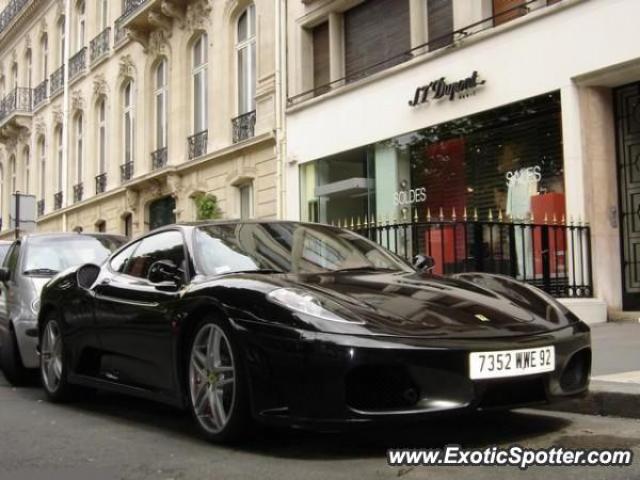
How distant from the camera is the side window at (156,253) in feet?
17.0

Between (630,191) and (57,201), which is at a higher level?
(57,201)

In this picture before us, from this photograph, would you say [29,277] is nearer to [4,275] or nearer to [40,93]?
[4,275]

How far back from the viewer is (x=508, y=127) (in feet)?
41.2

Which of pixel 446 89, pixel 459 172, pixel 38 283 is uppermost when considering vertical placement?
pixel 446 89

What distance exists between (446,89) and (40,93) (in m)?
24.8

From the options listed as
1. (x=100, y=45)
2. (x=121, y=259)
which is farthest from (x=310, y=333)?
(x=100, y=45)

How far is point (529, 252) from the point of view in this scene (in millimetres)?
10930

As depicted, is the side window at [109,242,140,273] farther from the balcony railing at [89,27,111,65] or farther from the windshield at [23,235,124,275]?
the balcony railing at [89,27,111,65]

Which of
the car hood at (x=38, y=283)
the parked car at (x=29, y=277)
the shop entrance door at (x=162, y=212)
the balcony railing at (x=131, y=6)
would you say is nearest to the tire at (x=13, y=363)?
the parked car at (x=29, y=277)

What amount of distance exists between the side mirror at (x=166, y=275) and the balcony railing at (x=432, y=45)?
9.17 meters

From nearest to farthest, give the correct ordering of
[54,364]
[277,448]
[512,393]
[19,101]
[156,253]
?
[512,393] → [277,448] → [156,253] → [54,364] → [19,101]

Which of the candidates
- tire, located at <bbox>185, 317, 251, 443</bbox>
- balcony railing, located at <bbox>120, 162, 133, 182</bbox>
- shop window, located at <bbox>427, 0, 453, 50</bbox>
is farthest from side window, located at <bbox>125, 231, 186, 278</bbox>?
balcony railing, located at <bbox>120, 162, 133, 182</bbox>

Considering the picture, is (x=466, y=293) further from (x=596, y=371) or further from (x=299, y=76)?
(x=299, y=76)

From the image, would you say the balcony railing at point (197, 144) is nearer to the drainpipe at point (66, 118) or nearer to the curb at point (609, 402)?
the drainpipe at point (66, 118)
